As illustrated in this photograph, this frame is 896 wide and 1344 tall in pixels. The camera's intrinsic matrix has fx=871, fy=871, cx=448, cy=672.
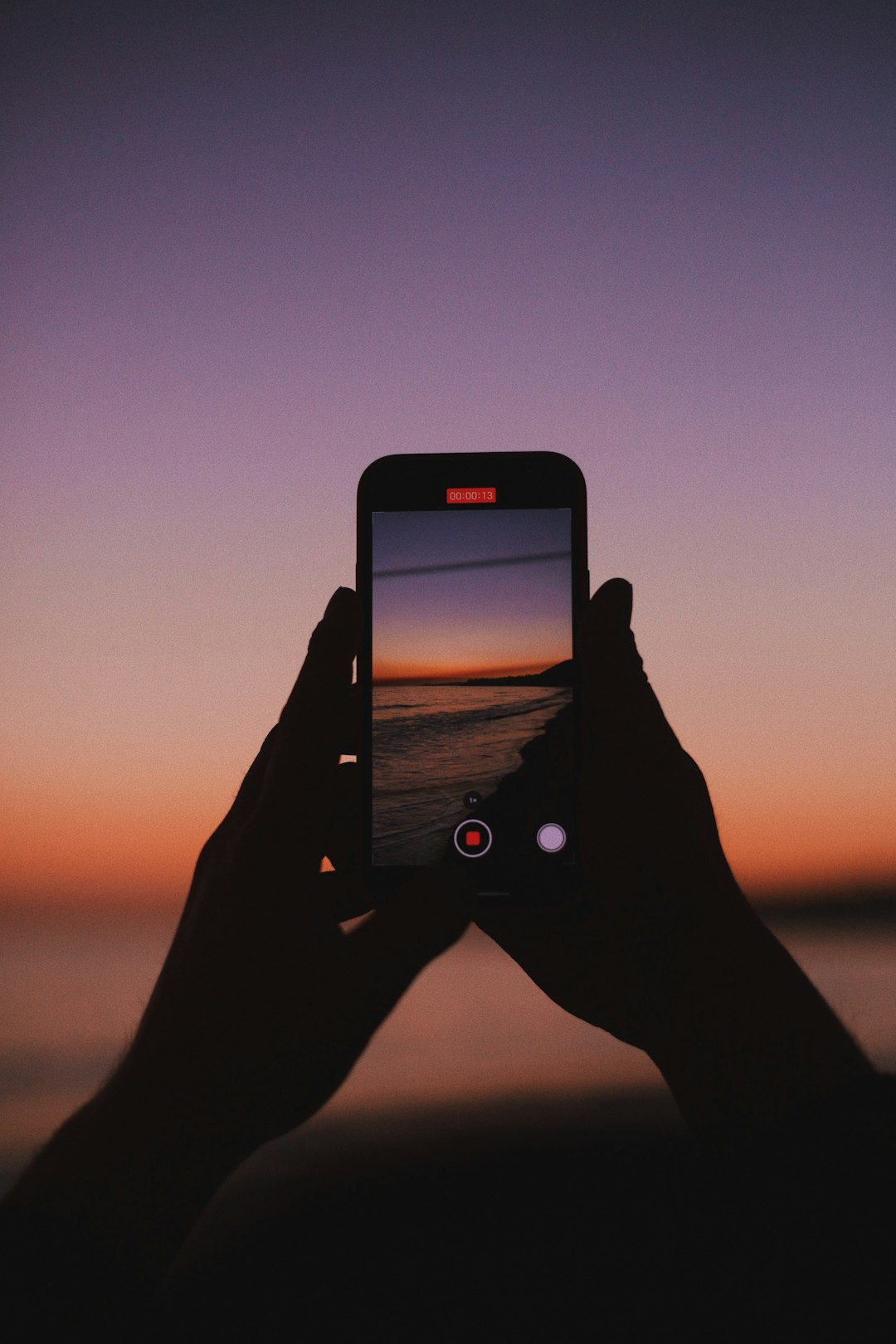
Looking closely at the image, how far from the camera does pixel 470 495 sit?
1.91 meters

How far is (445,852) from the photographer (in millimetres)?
1748

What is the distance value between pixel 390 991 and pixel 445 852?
1.93 feet

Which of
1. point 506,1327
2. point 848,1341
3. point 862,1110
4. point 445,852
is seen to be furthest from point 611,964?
point 848,1341

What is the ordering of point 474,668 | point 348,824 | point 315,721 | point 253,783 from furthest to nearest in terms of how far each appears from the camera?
point 474,668 → point 348,824 → point 253,783 → point 315,721

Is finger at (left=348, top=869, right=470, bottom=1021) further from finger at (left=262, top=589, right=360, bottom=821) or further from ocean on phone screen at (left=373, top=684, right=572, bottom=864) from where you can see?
ocean on phone screen at (left=373, top=684, right=572, bottom=864)

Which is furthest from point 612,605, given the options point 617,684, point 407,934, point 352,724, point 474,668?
point 407,934

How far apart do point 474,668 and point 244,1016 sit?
0.97 metres

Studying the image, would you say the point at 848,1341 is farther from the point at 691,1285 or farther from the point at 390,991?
the point at 390,991

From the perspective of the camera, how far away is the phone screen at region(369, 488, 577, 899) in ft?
5.74

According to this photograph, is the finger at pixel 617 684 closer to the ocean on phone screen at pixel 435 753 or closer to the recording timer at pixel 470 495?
the ocean on phone screen at pixel 435 753

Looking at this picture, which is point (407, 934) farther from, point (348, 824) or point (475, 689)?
point (475, 689)

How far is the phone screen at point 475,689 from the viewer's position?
1.75m

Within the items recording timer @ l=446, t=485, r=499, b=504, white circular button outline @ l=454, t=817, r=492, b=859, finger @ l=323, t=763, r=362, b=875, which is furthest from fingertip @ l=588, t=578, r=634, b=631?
finger @ l=323, t=763, r=362, b=875

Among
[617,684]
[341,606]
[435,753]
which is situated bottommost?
[435,753]
